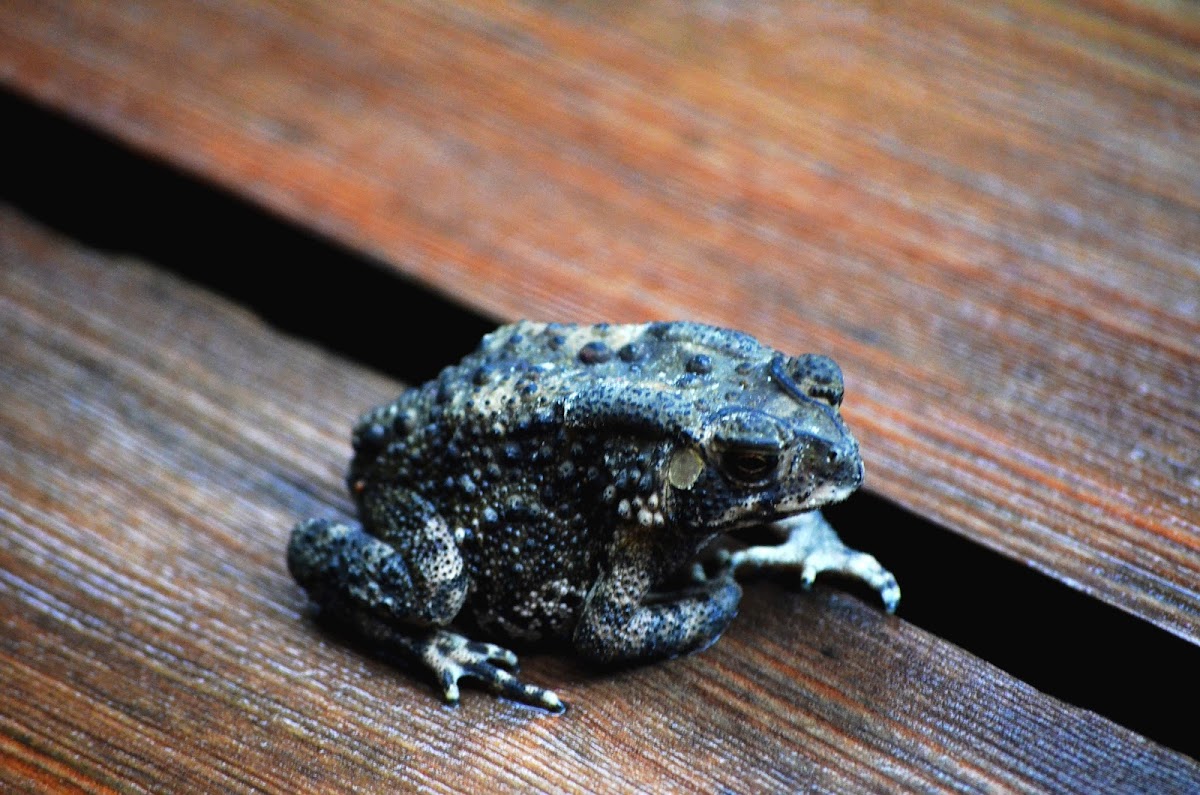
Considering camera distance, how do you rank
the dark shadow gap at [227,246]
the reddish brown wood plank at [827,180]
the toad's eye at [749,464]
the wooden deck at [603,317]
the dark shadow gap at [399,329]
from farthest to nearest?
the dark shadow gap at [227,246] → the reddish brown wood plank at [827,180] → the dark shadow gap at [399,329] → the wooden deck at [603,317] → the toad's eye at [749,464]

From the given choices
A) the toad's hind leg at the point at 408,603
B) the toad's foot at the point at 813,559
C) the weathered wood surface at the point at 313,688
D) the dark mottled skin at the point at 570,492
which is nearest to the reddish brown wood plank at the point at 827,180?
the toad's foot at the point at 813,559

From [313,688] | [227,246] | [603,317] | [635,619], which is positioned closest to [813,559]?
[635,619]

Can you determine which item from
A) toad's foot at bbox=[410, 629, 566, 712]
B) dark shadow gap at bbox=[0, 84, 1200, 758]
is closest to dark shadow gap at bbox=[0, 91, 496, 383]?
dark shadow gap at bbox=[0, 84, 1200, 758]

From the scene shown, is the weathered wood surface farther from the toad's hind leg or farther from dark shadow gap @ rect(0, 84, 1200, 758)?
dark shadow gap @ rect(0, 84, 1200, 758)

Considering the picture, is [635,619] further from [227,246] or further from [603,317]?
[227,246]

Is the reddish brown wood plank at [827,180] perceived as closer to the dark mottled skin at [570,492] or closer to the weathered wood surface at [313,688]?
the weathered wood surface at [313,688]

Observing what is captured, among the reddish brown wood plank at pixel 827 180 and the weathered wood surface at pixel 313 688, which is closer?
the weathered wood surface at pixel 313 688

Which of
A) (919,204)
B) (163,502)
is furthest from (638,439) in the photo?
(919,204)
